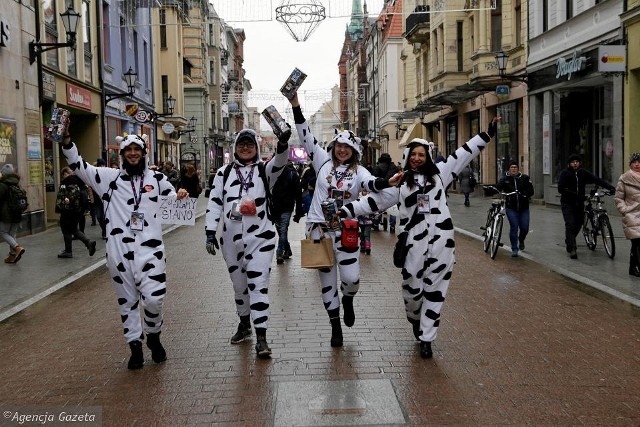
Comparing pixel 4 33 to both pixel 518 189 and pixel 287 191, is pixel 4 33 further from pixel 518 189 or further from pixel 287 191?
pixel 518 189

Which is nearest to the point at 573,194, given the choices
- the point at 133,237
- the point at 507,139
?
the point at 133,237

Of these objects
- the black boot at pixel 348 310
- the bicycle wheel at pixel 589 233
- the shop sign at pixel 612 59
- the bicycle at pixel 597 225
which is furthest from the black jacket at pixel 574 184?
the black boot at pixel 348 310

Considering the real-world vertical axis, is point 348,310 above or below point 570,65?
below

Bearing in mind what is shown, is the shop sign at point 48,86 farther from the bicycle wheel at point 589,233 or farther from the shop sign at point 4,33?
the bicycle wheel at point 589,233

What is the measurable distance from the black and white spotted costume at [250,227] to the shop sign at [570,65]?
55.2ft

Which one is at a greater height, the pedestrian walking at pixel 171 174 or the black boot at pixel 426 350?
the pedestrian walking at pixel 171 174

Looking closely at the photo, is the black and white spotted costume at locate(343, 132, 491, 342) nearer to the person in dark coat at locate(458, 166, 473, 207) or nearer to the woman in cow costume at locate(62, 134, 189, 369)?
the woman in cow costume at locate(62, 134, 189, 369)

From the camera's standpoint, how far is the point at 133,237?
5785 mm

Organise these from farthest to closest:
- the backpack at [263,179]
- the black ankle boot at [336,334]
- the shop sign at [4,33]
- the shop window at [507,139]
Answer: the shop window at [507,139], the shop sign at [4,33], the black ankle boot at [336,334], the backpack at [263,179]

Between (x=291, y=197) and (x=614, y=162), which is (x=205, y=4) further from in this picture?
(x=291, y=197)

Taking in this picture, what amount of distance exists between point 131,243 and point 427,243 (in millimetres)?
2368

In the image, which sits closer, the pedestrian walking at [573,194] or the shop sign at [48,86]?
the pedestrian walking at [573,194]

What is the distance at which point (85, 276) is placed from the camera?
37.1 ft

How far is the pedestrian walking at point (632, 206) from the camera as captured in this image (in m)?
10.0
